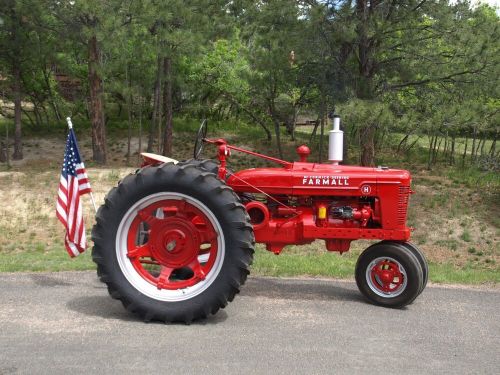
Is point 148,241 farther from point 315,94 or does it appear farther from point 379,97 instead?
point 315,94

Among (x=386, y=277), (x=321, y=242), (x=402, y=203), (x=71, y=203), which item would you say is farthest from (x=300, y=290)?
(x=321, y=242)

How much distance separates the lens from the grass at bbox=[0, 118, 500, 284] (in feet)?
24.2

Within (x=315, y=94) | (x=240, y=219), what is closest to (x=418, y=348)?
(x=240, y=219)

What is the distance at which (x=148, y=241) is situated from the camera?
17.1 feet

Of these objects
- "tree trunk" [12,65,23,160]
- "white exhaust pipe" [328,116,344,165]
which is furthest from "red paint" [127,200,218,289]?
"tree trunk" [12,65,23,160]

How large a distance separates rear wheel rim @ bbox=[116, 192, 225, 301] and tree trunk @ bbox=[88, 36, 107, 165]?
587 inches

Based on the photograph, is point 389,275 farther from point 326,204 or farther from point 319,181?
point 319,181

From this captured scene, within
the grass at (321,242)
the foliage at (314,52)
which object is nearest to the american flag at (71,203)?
the grass at (321,242)

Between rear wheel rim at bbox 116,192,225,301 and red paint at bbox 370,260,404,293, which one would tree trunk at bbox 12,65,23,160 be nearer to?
rear wheel rim at bbox 116,192,225,301

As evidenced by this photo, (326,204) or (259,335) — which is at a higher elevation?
(326,204)

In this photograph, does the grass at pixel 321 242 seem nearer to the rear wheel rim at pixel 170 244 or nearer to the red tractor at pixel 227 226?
the red tractor at pixel 227 226

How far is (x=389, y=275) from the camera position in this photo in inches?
217

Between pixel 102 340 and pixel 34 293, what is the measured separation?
1.60 m

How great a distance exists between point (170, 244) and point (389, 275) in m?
2.02
